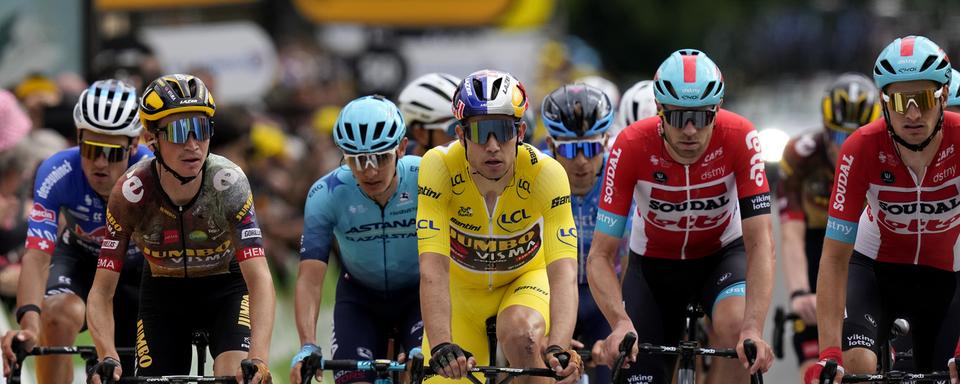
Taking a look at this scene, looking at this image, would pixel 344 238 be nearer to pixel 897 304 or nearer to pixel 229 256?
pixel 229 256

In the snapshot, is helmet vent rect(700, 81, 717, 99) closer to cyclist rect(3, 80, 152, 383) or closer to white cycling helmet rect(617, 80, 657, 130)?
white cycling helmet rect(617, 80, 657, 130)

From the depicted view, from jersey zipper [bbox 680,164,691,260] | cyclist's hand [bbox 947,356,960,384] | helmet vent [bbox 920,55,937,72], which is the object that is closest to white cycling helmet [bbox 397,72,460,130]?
jersey zipper [bbox 680,164,691,260]

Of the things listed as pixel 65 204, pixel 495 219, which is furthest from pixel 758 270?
pixel 65 204

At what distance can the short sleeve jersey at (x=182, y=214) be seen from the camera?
29.6 ft

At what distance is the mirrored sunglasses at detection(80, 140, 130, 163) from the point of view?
34.2 ft

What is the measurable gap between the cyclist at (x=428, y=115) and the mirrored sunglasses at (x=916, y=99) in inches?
148

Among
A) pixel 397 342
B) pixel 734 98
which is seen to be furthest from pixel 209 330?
pixel 734 98

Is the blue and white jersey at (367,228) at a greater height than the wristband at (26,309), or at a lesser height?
greater

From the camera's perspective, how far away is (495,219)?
9.63m

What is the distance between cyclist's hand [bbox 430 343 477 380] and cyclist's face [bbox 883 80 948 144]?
8.40 ft

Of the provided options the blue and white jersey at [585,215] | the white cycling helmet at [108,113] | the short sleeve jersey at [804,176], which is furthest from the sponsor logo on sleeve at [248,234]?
the short sleeve jersey at [804,176]

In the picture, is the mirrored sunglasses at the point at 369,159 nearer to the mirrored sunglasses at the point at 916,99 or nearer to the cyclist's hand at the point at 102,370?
the cyclist's hand at the point at 102,370

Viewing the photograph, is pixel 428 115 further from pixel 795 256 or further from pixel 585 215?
pixel 795 256

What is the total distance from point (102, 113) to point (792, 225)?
5037 millimetres
